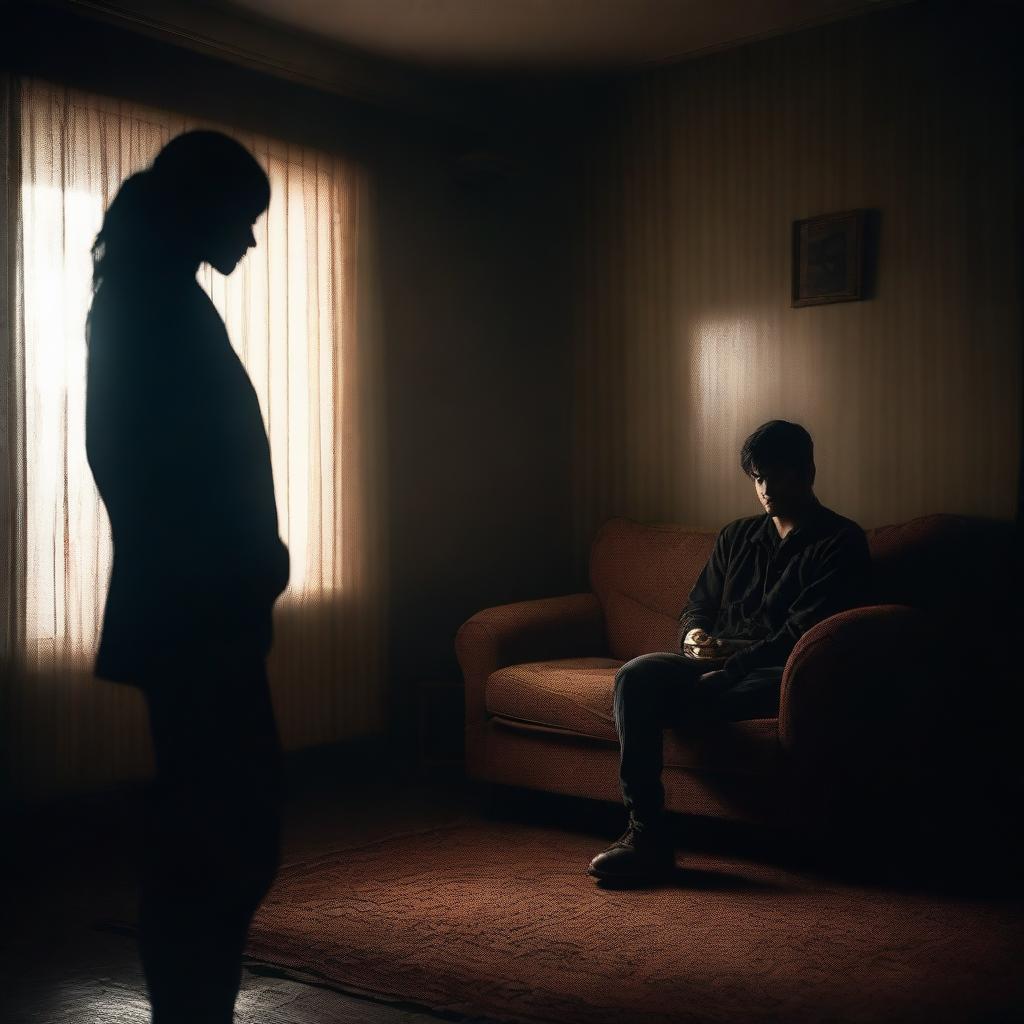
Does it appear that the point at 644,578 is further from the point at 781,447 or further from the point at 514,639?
the point at 781,447

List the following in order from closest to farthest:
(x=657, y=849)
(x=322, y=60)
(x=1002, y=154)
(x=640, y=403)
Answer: (x=657, y=849) < (x=1002, y=154) < (x=322, y=60) < (x=640, y=403)

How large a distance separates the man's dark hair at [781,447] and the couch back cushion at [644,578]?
2.38 feet

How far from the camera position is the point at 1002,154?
3646 mm

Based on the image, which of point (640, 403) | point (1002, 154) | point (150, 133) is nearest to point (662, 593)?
point (640, 403)

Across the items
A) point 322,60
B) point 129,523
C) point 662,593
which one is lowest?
point 662,593

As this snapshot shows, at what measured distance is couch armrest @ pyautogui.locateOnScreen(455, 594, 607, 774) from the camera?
374 cm

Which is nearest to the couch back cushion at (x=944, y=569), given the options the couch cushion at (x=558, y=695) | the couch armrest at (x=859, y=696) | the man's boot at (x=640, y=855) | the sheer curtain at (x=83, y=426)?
the couch armrest at (x=859, y=696)

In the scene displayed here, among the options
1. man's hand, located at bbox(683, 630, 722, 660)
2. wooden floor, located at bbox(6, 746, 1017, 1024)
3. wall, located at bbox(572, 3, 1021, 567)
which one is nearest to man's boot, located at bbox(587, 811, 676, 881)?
wooden floor, located at bbox(6, 746, 1017, 1024)

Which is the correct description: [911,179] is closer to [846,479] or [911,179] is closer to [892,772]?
[846,479]

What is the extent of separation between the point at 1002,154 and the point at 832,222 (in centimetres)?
56

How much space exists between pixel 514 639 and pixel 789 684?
1058 mm

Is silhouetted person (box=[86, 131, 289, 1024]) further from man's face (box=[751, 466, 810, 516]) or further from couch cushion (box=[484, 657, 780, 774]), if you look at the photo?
man's face (box=[751, 466, 810, 516])

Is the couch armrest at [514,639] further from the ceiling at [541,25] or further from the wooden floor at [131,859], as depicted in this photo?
the ceiling at [541,25]

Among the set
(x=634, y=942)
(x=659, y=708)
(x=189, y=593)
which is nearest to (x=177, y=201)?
(x=189, y=593)
